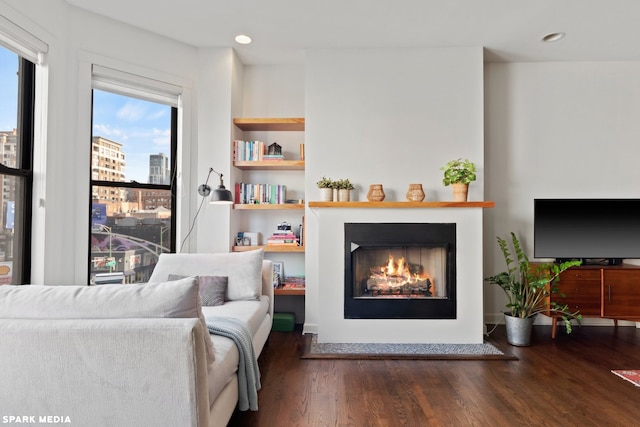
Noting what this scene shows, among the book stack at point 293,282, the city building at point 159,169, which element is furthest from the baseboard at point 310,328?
the city building at point 159,169

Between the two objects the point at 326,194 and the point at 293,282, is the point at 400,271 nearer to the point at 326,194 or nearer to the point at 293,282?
the point at 326,194

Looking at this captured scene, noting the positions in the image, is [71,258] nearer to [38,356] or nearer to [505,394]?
[38,356]

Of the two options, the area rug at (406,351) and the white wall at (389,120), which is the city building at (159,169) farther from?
the area rug at (406,351)

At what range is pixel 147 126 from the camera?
354cm

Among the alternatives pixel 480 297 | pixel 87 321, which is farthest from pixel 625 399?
pixel 87 321

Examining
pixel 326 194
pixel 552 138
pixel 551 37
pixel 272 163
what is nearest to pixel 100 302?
pixel 326 194

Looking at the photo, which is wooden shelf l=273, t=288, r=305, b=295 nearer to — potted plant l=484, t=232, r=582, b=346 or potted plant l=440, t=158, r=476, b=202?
potted plant l=440, t=158, r=476, b=202

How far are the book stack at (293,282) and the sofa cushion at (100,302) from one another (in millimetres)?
2342

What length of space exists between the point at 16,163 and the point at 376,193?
284 centimetres

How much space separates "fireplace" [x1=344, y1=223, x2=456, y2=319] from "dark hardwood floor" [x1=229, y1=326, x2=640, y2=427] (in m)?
0.50

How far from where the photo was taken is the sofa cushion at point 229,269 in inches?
114

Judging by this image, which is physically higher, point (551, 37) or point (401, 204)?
point (551, 37)

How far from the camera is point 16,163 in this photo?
8.94 ft

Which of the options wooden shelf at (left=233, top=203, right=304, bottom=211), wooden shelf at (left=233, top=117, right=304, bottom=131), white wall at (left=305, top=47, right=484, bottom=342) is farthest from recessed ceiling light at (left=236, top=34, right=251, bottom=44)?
wooden shelf at (left=233, top=203, right=304, bottom=211)
